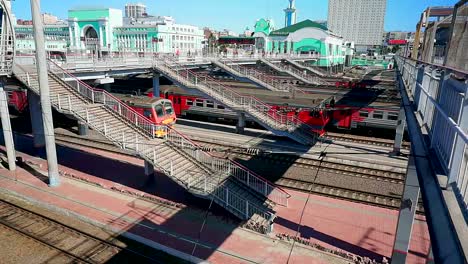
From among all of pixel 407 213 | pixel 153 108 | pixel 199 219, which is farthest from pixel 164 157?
pixel 407 213

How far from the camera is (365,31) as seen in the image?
616ft

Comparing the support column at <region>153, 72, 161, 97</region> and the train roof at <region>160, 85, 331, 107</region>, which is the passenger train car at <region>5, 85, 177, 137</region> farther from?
the support column at <region>153, 72, 161, 97</region>

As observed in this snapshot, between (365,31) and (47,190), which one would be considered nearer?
(47,190)

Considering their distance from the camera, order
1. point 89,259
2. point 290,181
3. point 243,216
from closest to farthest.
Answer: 1. point 89,259
2. point 243,216
3. point 290,181

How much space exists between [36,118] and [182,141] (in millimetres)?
11032

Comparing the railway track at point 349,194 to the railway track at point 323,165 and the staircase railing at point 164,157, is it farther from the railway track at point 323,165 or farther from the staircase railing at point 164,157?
the staircase railing at point 164,157

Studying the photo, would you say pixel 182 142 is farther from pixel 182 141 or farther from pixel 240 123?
pixel 240 123

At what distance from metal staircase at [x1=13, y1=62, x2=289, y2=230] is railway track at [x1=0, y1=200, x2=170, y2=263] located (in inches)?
164

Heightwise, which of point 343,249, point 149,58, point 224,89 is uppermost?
→ point 149,58

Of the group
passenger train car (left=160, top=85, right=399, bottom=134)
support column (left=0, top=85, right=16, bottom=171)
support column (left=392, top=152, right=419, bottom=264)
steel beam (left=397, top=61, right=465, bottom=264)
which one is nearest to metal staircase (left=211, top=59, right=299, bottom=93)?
passenger train car (left=160, top=85, right=399, bottom=134)

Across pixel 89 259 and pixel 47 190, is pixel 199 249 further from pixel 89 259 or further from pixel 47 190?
pixel 47 190

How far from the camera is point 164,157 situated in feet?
53.1

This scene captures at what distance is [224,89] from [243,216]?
15490 mm

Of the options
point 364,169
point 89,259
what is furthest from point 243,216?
point 364,169
